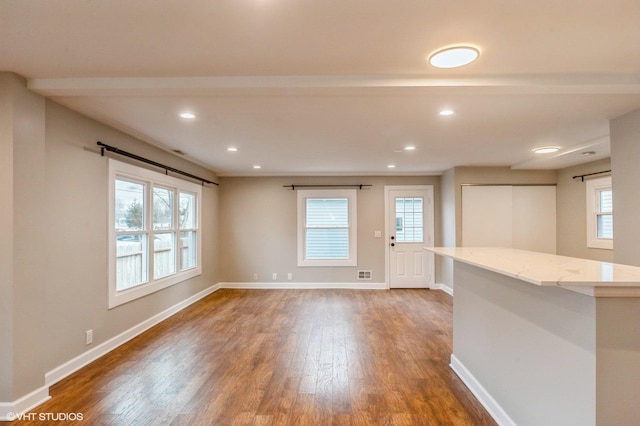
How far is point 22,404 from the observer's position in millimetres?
2139

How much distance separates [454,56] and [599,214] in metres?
4.51

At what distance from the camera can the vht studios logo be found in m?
2.08

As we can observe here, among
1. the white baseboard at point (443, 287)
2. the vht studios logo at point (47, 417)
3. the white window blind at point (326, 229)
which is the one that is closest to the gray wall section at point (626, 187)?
the white baseboard at point (443, 287)

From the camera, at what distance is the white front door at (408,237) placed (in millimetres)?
6172

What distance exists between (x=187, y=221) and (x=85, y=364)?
258cm

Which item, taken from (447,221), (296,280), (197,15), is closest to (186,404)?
(197,15)

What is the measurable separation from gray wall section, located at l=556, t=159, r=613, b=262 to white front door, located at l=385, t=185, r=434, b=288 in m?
2.11

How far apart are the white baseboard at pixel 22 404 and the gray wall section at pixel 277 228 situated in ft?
13.2

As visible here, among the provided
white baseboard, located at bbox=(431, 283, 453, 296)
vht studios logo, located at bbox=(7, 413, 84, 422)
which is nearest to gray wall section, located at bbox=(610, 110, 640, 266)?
white baseboard, located at bbox=(431, 283, 453, 296)

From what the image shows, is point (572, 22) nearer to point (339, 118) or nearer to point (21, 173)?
point (339, 118)

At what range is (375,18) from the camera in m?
1.53

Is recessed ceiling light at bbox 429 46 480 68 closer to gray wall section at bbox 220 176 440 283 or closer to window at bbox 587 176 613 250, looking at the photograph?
window at bbox 587 176 613 250

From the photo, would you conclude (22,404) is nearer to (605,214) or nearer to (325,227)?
(325,227)

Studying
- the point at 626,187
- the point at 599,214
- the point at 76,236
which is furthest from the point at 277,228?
the point at 599,214
